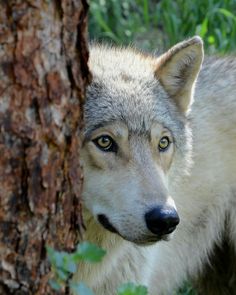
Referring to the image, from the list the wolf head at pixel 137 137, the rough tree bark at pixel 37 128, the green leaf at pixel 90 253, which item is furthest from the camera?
the wolf head at pixel 137 137

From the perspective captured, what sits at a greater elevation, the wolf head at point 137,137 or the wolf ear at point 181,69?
the wolf ear at point 181,69

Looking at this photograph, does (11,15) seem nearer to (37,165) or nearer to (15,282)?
(37,165)

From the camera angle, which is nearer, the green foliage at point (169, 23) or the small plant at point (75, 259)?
the small plant at point (75, 259)

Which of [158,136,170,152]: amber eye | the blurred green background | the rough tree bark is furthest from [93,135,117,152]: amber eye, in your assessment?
the blurred green background

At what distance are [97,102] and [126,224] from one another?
2.58 feet

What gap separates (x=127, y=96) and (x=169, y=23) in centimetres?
371

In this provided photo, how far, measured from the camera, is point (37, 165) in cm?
316

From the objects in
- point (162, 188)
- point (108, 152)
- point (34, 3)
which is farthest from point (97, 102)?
point (34, 3)

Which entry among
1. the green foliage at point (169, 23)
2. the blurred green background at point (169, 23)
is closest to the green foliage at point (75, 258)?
the blurred green background at point (169, 23)

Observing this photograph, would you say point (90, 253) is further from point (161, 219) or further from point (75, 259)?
point (161, 219)

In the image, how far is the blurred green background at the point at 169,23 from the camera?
798 centimetres

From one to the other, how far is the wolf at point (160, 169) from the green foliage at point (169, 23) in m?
1.67

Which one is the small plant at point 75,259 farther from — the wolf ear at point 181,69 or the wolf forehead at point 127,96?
the wolf ear at point 181,69

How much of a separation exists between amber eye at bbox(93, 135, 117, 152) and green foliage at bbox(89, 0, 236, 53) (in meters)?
3.43
